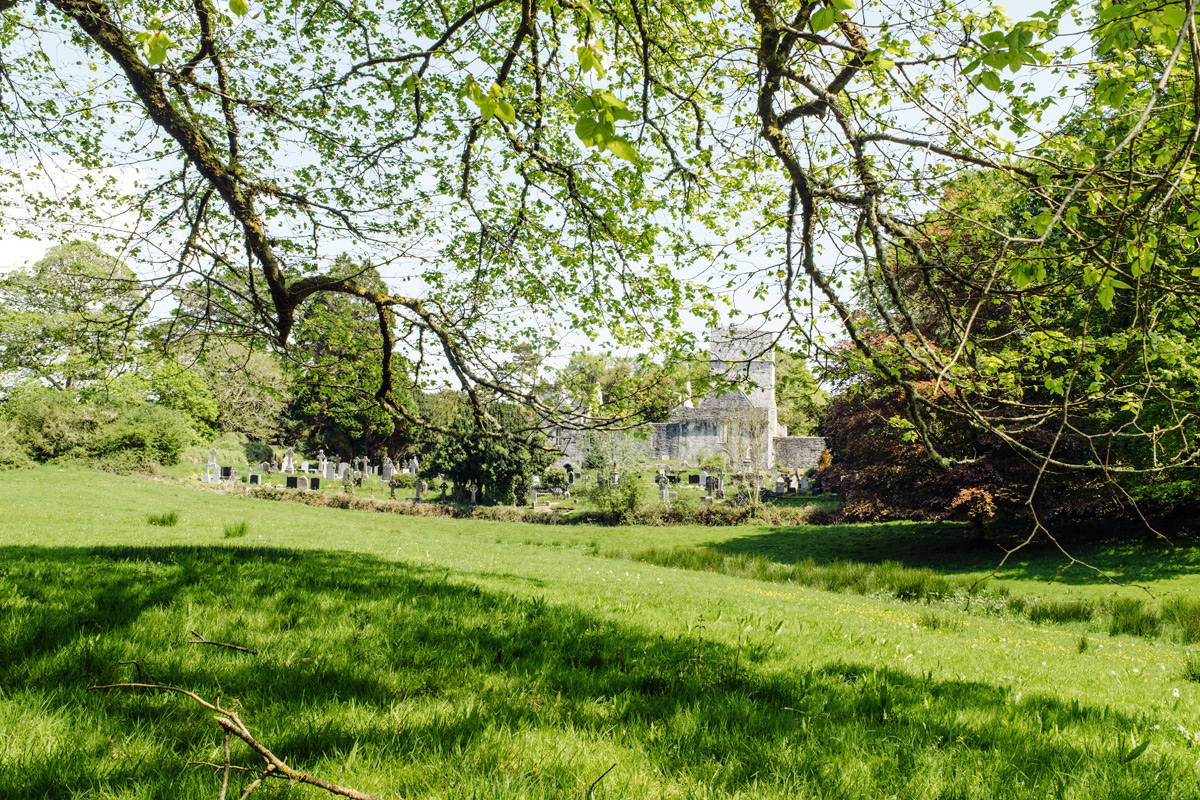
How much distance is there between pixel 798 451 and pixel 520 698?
53946mm

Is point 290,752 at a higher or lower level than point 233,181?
lower

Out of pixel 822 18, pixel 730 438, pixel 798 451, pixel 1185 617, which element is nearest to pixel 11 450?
pixel 822 18

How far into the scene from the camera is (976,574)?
16.5m

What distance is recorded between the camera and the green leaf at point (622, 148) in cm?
212

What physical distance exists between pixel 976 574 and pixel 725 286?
14.4 meters

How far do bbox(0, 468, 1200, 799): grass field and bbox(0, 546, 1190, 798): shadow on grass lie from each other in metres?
0.01

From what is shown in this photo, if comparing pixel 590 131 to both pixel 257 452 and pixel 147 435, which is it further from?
pixel 257 452

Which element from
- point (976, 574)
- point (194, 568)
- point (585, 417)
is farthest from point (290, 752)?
point (976, 574)

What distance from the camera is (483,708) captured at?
295 centimetres

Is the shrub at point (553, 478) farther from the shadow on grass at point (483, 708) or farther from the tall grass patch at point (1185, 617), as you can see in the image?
the shadow on grass at point (483, 708)

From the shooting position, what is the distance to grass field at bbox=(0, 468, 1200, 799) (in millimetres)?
2396

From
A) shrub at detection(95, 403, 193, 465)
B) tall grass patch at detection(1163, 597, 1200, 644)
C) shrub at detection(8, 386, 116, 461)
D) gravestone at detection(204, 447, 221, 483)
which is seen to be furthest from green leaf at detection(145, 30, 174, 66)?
shrub at detection(95, 403, 193, 465)

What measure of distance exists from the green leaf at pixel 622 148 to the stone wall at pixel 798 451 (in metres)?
54.0

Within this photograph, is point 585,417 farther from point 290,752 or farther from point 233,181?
point 290,752
